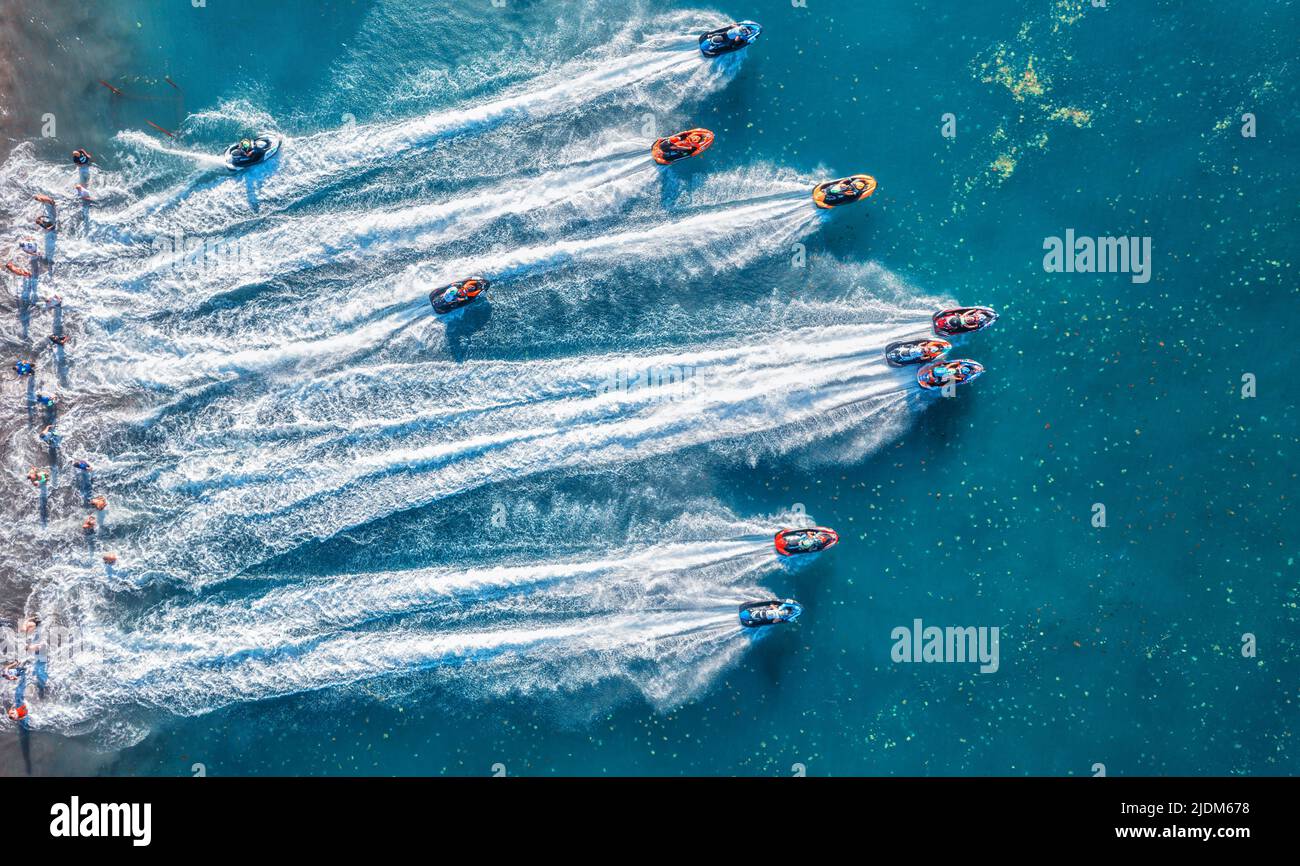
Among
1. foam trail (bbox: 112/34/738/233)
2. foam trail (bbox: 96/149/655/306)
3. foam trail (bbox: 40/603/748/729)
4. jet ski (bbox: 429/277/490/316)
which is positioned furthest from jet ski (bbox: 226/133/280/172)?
foam trail (bbox: 40/603/748/729)

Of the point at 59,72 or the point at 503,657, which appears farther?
the point at 59,72

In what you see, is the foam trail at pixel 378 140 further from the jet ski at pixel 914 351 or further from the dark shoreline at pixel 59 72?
the jet ski at pixel 914 351

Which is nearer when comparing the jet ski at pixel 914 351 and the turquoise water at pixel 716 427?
the jet ski at pixel 914 351

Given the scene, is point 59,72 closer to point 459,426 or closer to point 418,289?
point 418,289

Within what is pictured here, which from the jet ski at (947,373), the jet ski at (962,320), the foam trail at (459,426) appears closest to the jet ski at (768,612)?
the foam trail at (459,426)

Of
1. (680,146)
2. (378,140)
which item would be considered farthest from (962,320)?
(378,140)

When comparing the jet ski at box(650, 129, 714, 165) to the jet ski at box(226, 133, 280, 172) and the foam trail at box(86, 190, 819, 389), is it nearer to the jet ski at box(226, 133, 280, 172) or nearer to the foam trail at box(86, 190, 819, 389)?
the foam trail at box(86, 190, 819, 389)
